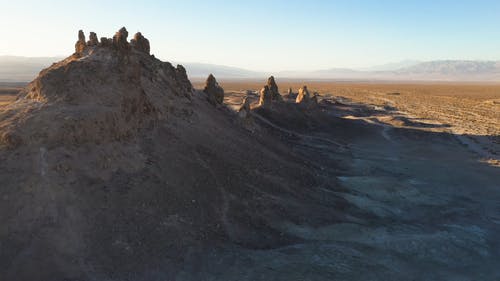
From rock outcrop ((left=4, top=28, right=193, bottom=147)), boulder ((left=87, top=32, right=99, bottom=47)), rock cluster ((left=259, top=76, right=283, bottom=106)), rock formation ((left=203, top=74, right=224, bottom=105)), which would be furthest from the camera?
rock cluster ((left=259, top=76, right=283, bottom=106))

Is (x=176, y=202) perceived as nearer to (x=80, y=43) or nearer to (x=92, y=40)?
(x=92, y=40)

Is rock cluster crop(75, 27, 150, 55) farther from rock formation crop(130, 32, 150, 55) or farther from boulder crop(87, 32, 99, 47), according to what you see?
rock formation crop(130, 32, 150, 55)

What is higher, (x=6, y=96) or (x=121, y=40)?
(x=121, y=40)

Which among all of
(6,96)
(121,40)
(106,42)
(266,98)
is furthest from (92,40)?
(6,96)

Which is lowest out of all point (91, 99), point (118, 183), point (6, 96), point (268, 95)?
point (118, 183)

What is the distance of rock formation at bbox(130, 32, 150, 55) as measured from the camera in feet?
80.6

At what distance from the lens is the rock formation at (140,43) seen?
24.6 metres

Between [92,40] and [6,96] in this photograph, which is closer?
[92,40]

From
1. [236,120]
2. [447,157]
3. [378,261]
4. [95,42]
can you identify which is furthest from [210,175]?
[447,157]

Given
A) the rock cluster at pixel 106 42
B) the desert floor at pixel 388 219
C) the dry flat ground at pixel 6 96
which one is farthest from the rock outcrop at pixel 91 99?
the dry flat ground at pixel 6 96

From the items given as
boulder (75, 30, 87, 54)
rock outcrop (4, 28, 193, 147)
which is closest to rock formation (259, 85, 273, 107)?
rock outcrop (4, 28, 193, 147)

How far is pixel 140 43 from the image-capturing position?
24875 mm

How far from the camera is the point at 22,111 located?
1544cm

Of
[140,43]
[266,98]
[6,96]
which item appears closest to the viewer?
[140,43]
